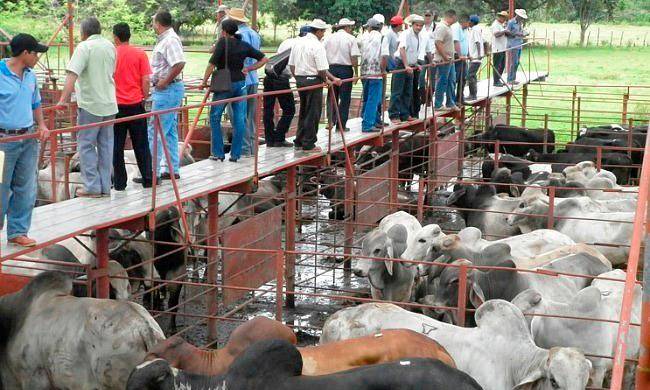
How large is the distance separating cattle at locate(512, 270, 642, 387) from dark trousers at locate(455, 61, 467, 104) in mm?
10916

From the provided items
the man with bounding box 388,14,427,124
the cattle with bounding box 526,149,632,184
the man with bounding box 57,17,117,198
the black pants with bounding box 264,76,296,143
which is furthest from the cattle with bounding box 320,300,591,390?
the cattle with bounding box 526,149,632,184

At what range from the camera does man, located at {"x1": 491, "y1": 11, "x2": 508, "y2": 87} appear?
23484mm

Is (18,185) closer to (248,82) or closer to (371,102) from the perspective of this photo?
(248,82)

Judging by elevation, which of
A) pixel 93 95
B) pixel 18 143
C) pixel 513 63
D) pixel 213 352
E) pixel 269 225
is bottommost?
pixel 269 225

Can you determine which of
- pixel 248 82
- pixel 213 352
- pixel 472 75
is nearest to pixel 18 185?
pixel 213 352

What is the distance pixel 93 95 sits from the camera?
10195 mm

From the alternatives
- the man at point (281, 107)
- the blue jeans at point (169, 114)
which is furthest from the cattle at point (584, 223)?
the blue jeans at point (169, 114)

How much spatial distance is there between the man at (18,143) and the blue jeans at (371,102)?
758 centimetres

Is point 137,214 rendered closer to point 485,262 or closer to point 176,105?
point 176,105

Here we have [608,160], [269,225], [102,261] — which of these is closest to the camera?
[102,261]

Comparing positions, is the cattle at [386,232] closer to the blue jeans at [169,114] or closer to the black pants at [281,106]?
the black pants at [281,106]

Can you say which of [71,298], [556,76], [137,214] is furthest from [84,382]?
[556,76]

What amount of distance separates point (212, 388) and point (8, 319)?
260 cm

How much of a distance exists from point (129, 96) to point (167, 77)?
1.98 feet
